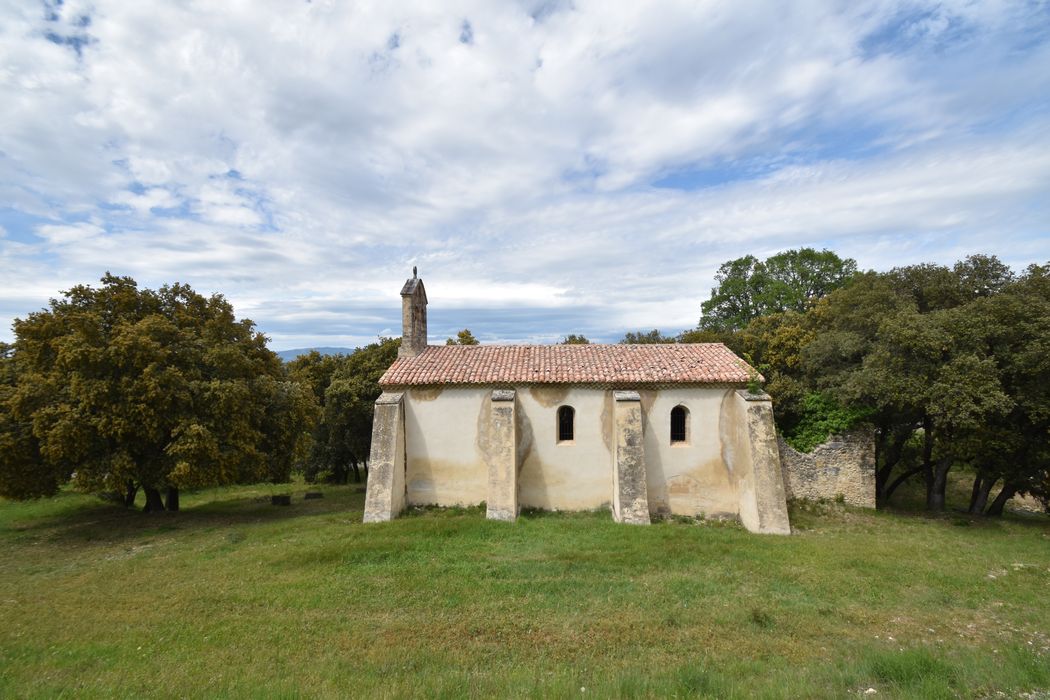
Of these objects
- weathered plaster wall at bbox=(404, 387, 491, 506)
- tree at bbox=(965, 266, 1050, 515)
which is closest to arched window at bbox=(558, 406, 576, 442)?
weathered plaster wall at bbox=(404, 387, 491, 506)

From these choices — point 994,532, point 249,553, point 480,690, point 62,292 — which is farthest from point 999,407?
point 62,292

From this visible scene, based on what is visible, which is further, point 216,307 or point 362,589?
point 216,307

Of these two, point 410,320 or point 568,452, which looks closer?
point 568,452

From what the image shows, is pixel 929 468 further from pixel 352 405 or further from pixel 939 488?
pixel 352 405

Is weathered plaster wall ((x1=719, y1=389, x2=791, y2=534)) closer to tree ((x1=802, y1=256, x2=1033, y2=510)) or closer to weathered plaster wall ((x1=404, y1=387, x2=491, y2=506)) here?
tree ((x1=802, y1=256, x2=1033, y2=510))

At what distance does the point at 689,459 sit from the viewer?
56.4ft

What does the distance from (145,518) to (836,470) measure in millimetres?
25058

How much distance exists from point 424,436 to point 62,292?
1272cm

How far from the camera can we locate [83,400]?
15281 millimetres

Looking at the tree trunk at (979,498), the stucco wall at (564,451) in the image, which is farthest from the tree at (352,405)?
the tree trunk at (979,498)

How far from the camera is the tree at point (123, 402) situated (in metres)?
15.4

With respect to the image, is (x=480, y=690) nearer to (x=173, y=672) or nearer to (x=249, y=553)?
(x=173, y=672)

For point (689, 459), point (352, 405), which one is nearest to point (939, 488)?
point (689, 459)

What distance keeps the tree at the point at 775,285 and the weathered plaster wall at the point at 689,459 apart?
2980cm
